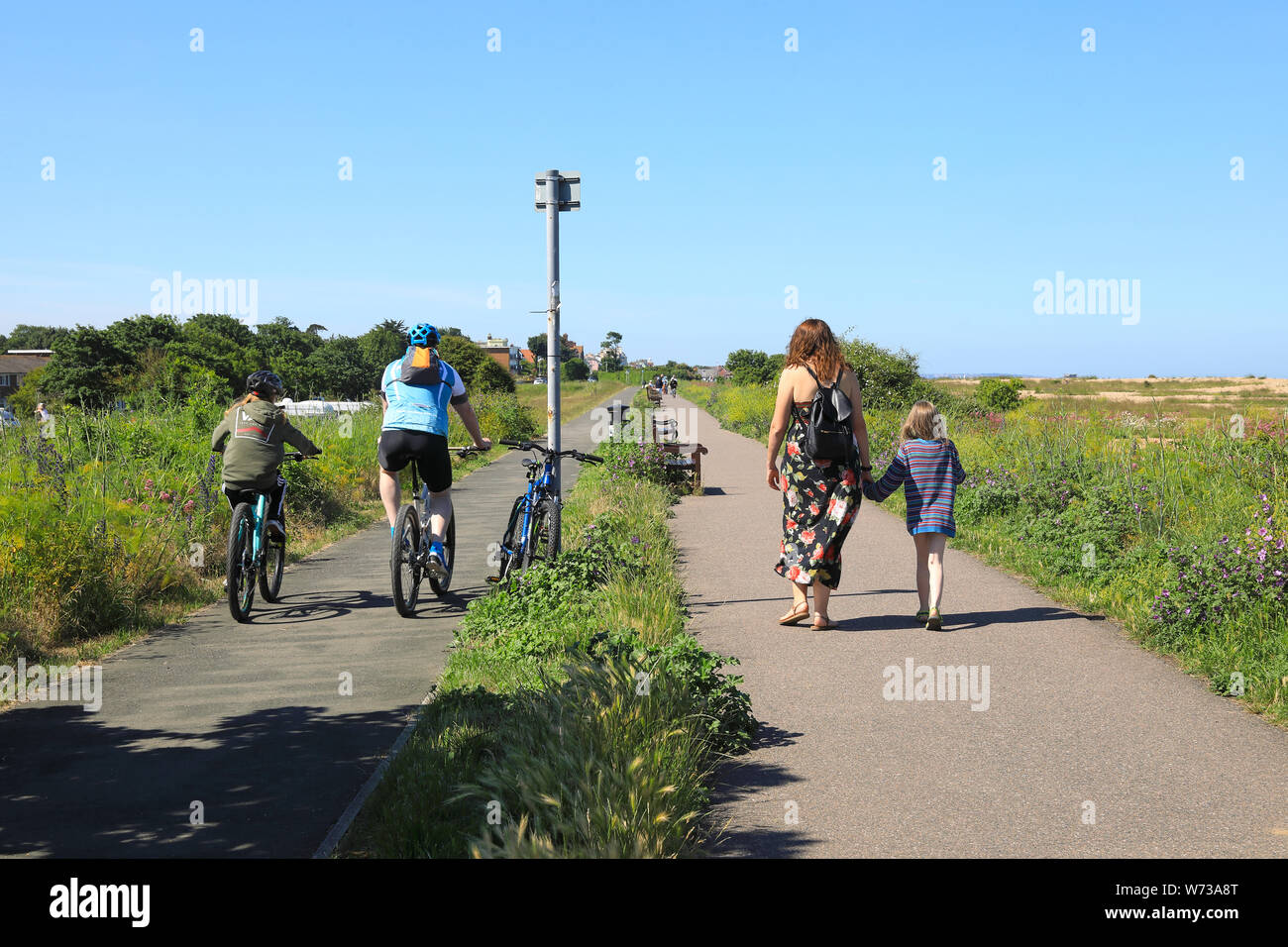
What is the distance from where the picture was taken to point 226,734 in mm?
4863

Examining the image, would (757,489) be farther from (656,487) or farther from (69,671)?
(69,671)

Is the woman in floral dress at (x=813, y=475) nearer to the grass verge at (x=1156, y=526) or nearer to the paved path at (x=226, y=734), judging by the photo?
the grass verge at (x=1156, y=526)

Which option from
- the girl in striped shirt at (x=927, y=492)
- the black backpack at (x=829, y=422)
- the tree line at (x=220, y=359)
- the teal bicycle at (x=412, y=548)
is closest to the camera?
the black backpack at (x=829, y=422)

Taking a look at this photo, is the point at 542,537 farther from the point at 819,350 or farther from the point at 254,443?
the point at 819,350

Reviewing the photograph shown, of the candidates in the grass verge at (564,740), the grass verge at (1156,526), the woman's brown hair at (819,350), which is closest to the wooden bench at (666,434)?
the grass verge at (1156,526)

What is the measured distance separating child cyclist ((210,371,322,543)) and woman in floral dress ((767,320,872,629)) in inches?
139

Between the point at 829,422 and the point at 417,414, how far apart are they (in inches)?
114

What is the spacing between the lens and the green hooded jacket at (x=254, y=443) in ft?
24.4

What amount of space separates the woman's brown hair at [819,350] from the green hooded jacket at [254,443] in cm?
368

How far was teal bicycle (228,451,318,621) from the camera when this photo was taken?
279 inches

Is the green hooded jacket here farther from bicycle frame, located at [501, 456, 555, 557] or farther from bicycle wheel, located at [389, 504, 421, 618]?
bicycle frame, located at [501, 456, 555, 557]

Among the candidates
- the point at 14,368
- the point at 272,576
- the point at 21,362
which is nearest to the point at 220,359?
the point at 14,368

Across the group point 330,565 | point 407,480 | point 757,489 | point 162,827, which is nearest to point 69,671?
point 162,827

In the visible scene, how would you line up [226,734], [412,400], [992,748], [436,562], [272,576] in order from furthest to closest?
[272,576]
[436,562]
[412,400]
[226,734]
[992,748]
